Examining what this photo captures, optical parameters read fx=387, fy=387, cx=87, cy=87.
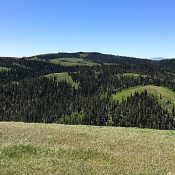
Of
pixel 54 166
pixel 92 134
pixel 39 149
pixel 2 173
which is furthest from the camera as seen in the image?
pixel 92 134

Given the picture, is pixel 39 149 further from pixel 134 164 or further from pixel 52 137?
pixel 134 164

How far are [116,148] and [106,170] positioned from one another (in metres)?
8.53

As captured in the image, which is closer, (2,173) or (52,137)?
(2,173)

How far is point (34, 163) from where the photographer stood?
29.1 metres

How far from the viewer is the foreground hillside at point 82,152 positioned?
27.5 meters

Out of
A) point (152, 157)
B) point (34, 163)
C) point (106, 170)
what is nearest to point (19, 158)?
point (34, 163)

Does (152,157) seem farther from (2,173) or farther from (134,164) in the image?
(2,173)

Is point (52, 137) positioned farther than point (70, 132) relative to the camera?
No

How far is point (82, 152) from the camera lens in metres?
33.3

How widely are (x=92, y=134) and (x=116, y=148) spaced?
7.83 m

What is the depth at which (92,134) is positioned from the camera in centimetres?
4316

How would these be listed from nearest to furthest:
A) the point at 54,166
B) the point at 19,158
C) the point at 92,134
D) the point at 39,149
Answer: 1. the point at 54,166
2. the point at 19,158
3. the point at 39,149
4. the point at 92,134

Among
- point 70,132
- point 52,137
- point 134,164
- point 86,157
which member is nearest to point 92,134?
point 70,132

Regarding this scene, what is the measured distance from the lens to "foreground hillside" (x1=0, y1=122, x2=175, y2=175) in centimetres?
2755
